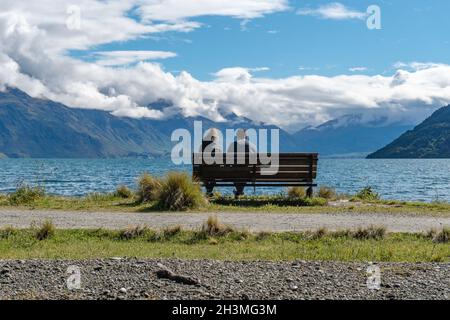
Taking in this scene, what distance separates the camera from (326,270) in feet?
34.3

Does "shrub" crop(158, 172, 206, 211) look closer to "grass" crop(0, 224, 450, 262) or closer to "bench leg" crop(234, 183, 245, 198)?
"bench leg" crop(234, 183, 245, 198)

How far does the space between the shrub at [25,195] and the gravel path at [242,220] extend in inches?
114

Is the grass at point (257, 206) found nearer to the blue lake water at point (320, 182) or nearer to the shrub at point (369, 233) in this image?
the blue lake water at point (320, 182)

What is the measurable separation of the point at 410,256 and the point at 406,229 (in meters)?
3.71

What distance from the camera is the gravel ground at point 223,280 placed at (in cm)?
887

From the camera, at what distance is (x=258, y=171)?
77.6ft

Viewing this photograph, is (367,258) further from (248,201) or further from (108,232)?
(248,201)

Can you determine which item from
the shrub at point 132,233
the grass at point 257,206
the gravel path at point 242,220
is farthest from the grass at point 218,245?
the grass at point 257,206

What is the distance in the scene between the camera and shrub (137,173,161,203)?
21609mm

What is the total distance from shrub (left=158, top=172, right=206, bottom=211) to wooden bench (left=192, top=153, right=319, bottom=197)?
10.4 feet

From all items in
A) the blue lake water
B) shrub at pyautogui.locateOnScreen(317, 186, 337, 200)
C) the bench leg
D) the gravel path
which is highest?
the bench leg

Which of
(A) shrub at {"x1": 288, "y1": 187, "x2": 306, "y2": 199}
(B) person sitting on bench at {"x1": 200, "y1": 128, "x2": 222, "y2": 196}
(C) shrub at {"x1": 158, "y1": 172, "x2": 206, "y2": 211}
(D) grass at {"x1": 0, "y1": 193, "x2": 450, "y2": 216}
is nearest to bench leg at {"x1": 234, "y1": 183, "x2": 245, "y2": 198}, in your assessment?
(D) grass at {"x1": 0, "y1": 193, "x2": 450, "y2": 216}

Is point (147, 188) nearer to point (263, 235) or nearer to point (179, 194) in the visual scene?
point (179, 194)
